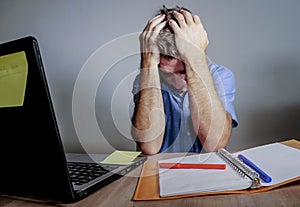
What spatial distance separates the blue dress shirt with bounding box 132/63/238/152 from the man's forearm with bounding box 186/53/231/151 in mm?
106

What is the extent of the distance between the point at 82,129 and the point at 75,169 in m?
0.96

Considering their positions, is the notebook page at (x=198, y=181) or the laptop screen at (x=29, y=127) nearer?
the laptop screen at (x=29, y=127)

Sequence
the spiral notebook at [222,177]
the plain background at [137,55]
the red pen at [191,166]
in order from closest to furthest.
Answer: the spiral notebook at [222,177] → the red pen at [191,166] → the plain background at [137,55]

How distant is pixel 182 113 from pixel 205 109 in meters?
0.22

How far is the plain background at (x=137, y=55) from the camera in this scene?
141cm

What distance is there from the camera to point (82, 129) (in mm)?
1638

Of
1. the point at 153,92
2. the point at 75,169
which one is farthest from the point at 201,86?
the point at 75,169

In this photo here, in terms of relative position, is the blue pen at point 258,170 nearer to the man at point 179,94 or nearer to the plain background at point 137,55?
the man at point 179,94

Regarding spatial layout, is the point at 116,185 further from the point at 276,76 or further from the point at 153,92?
the point at 276,76

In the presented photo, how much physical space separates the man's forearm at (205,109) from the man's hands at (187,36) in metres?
0.03

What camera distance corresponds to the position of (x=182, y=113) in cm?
121

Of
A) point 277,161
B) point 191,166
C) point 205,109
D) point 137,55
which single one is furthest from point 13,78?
point 137,55

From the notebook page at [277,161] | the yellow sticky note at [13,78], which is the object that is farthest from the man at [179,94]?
the yellow sticky note at [13,78]

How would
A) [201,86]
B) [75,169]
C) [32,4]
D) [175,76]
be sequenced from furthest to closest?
1. [32,4]
2. [175,76]
3. [201,86]
4. [75,169]
